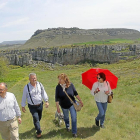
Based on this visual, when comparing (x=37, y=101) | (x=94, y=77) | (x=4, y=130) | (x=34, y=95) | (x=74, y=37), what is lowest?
(x=4, y=130)

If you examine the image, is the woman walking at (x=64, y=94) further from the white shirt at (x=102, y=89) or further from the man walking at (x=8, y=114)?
the man walking at (x=8, y=114)

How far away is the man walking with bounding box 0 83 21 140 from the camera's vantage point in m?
4.71

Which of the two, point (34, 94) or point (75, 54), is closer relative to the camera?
point (34, 94)

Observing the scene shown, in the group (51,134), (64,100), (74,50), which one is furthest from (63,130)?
(74,50)

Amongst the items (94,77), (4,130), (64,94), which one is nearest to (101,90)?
(94,77)

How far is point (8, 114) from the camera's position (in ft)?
15.8

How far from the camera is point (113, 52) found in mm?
63688

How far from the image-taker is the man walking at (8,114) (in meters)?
4.71

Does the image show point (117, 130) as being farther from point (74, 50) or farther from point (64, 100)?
point (74, 50)

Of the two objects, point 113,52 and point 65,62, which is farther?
point 65,62

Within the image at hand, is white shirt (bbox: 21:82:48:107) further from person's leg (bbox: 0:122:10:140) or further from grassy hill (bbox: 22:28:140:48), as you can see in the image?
grassy hill (bbox: 22:28:140:48)

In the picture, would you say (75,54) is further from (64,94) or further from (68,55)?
(64,94)

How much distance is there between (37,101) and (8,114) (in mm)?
1177

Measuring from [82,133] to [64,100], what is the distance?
1715 mm
